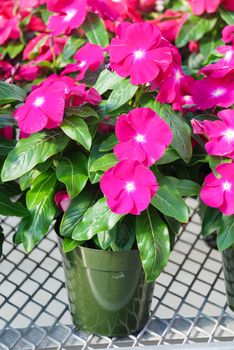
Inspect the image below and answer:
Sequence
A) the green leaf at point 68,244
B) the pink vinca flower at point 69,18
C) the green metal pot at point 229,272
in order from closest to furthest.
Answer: the green leaf at point 68,244, the green metal pot at point 229,272, the pink vinca flower at point 69,18

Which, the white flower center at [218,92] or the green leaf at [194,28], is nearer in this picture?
the white flower center at [218,92]

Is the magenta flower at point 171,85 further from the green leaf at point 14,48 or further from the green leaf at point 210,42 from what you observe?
the green leaf at point 14,48

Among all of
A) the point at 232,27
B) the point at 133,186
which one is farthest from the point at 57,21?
the point at 133,186

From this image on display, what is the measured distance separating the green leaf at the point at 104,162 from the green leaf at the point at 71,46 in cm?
48

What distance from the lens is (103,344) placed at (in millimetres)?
1146

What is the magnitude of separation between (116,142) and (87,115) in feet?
0.19

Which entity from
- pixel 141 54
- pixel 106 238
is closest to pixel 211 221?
pixel 106 238

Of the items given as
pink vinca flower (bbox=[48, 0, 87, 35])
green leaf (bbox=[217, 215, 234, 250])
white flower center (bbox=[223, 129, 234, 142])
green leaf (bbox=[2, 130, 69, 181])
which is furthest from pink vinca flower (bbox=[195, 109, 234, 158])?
pink vinca flower (bbox=[48, 0, 87, 35])

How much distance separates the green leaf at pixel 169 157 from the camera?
3.43 ft

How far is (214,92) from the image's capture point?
1.13m

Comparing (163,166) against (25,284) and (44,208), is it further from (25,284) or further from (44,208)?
(25,284)

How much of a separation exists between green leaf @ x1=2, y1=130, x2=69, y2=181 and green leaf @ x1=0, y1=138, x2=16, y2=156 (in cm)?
6

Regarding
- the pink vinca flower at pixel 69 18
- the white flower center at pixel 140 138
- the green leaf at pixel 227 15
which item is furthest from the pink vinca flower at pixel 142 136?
the green leaf at pixel 227 15

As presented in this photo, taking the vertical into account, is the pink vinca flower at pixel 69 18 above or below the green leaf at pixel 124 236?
above
